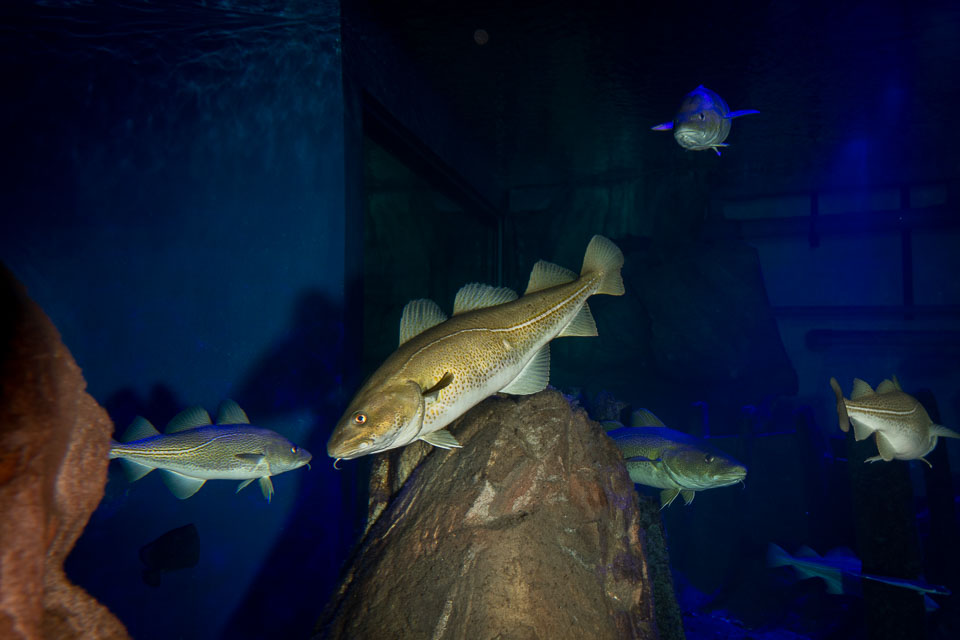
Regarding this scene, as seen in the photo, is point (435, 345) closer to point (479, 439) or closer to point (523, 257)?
point (479, 439)

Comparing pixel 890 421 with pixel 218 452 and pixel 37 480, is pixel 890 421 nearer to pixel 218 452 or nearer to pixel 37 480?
pixel 37 480

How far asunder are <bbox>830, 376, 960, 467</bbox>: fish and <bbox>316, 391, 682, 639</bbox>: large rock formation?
2216mm

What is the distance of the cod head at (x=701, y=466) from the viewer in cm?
372

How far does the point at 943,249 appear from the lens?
12.9 m

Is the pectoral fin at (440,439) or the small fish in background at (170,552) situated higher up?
the pectoral fin at (440,439)

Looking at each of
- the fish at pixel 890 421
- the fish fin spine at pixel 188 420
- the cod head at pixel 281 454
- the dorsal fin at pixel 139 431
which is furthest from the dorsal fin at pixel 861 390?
the dorsal fin at pixel 139 431

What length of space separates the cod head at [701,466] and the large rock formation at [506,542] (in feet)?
3.98

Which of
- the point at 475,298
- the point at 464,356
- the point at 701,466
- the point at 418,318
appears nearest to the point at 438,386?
the point at 464,356

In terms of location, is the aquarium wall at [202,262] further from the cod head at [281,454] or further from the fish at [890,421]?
the fish at [890,421]

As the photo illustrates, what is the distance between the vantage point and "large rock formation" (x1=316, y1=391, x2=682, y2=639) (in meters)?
1.88

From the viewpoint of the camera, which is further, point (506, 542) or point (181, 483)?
point (181, 483)

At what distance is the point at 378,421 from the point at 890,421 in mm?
4003

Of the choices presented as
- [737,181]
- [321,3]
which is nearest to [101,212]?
[321,3]

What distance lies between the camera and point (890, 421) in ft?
11.4
